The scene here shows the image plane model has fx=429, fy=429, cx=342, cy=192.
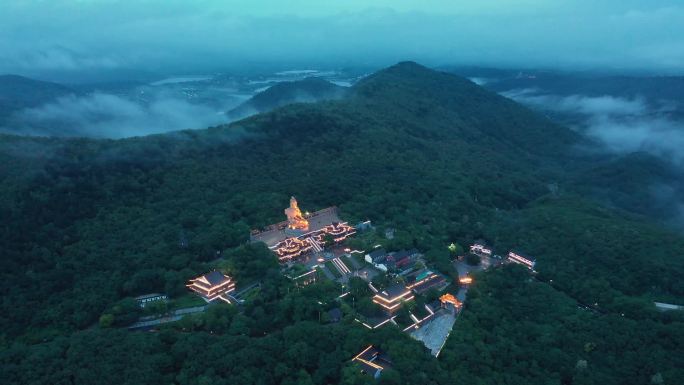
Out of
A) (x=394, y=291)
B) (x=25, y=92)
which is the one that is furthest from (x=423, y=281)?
(x=25, y=92)

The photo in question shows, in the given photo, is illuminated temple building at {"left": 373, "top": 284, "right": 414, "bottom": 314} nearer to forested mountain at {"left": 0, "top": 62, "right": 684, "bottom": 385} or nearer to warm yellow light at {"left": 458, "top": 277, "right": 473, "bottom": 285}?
forested mountain at {"left": 0, "top": 62, "right": 684, "bottom": 385}

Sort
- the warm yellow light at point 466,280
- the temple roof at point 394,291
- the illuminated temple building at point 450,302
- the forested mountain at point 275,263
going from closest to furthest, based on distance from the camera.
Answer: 1. the forested mountain at point 275,263
2. the temple roof at point 394,291
3. the illuminated temple building at point 450,302
4. the warm yellow light at point 466,280

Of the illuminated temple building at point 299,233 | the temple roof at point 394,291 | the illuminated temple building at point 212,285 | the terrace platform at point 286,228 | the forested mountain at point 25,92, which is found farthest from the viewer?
the forested mountain at point 25,92

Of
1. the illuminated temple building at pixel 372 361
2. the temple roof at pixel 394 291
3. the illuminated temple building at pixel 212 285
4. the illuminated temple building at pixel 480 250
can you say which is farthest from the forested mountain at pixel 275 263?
the temple roof at pixel 394 291

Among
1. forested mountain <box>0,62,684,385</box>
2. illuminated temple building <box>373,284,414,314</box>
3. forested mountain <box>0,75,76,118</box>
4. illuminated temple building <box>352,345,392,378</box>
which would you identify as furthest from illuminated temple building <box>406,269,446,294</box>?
forested mountain <box>0,75,76,118</box>

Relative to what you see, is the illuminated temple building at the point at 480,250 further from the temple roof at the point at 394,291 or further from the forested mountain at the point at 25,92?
the forested mountain at the point at 25,92

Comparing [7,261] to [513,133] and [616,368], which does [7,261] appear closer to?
[616,368]
